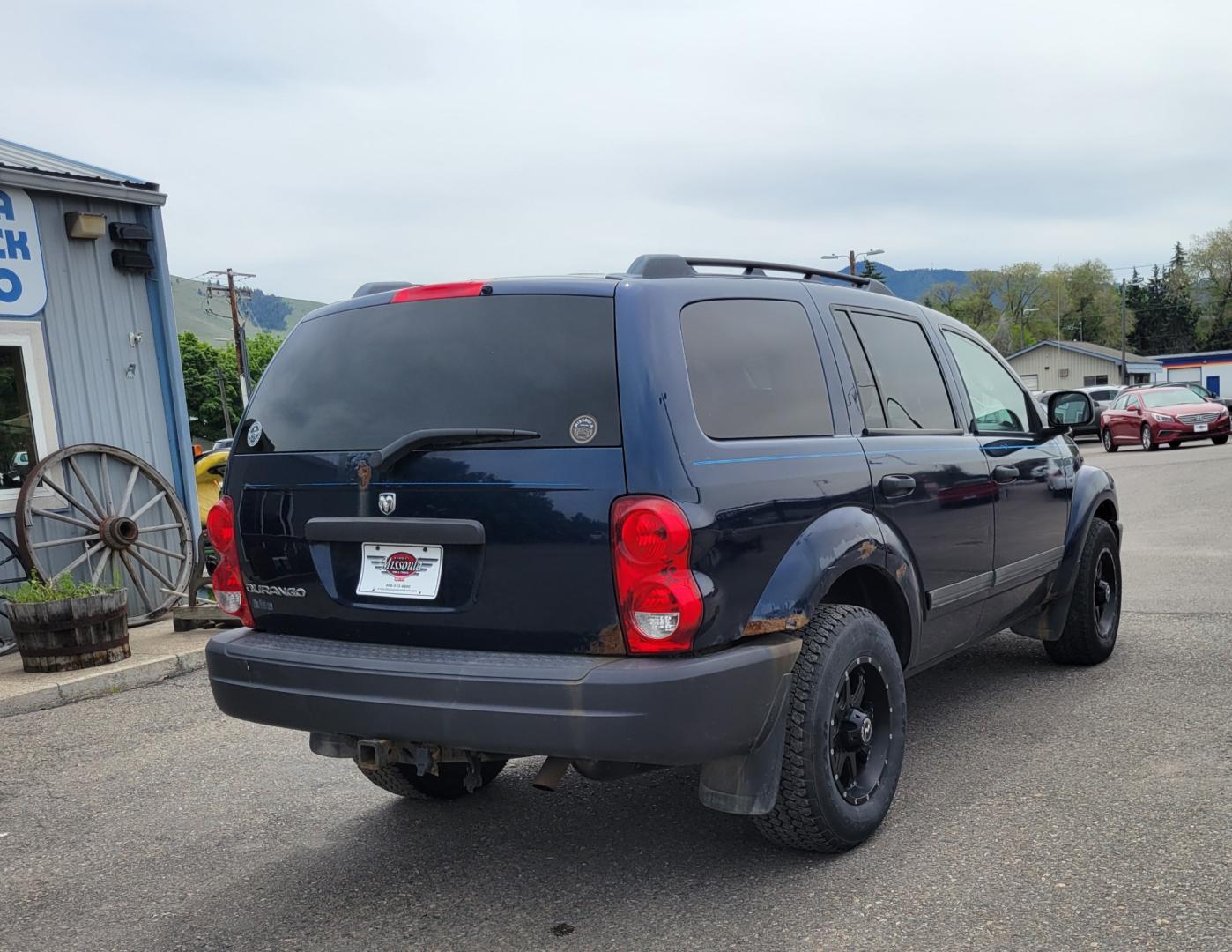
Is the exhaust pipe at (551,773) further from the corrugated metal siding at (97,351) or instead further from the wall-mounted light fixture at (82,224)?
the wall-mounted light fixture at (82,224)

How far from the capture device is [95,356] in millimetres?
9211

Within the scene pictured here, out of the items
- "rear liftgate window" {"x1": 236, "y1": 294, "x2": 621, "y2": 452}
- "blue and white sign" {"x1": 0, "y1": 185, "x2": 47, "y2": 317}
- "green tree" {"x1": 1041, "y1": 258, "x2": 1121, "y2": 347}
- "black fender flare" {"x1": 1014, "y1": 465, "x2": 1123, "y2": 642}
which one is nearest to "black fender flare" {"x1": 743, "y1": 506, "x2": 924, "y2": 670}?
"rear liftgate window" {"x1": 236, "y1": 294, "x2": 621, "y2": 452}

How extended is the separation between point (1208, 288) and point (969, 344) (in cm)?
9962

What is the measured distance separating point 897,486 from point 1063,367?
279ft

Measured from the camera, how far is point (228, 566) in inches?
148

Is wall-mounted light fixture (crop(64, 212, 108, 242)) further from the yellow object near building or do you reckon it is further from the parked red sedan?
the parked red sedan

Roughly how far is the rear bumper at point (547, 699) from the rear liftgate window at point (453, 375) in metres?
0.63

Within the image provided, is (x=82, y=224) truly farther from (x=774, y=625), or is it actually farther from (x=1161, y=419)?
(x=1161, y=419)

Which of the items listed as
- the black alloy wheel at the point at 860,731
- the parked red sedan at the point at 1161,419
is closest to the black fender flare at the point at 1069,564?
the black alloy wheel at the point at 860,731

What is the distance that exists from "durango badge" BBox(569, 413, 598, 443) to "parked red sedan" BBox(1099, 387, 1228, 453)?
23921 mm

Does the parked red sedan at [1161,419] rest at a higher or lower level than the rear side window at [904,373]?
lower

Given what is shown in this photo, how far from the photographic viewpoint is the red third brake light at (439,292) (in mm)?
3449

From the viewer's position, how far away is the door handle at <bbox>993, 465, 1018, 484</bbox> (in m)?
4.75

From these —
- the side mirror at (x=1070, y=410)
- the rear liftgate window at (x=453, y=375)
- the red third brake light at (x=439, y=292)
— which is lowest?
the side mirror at (x=1070, y=410)
